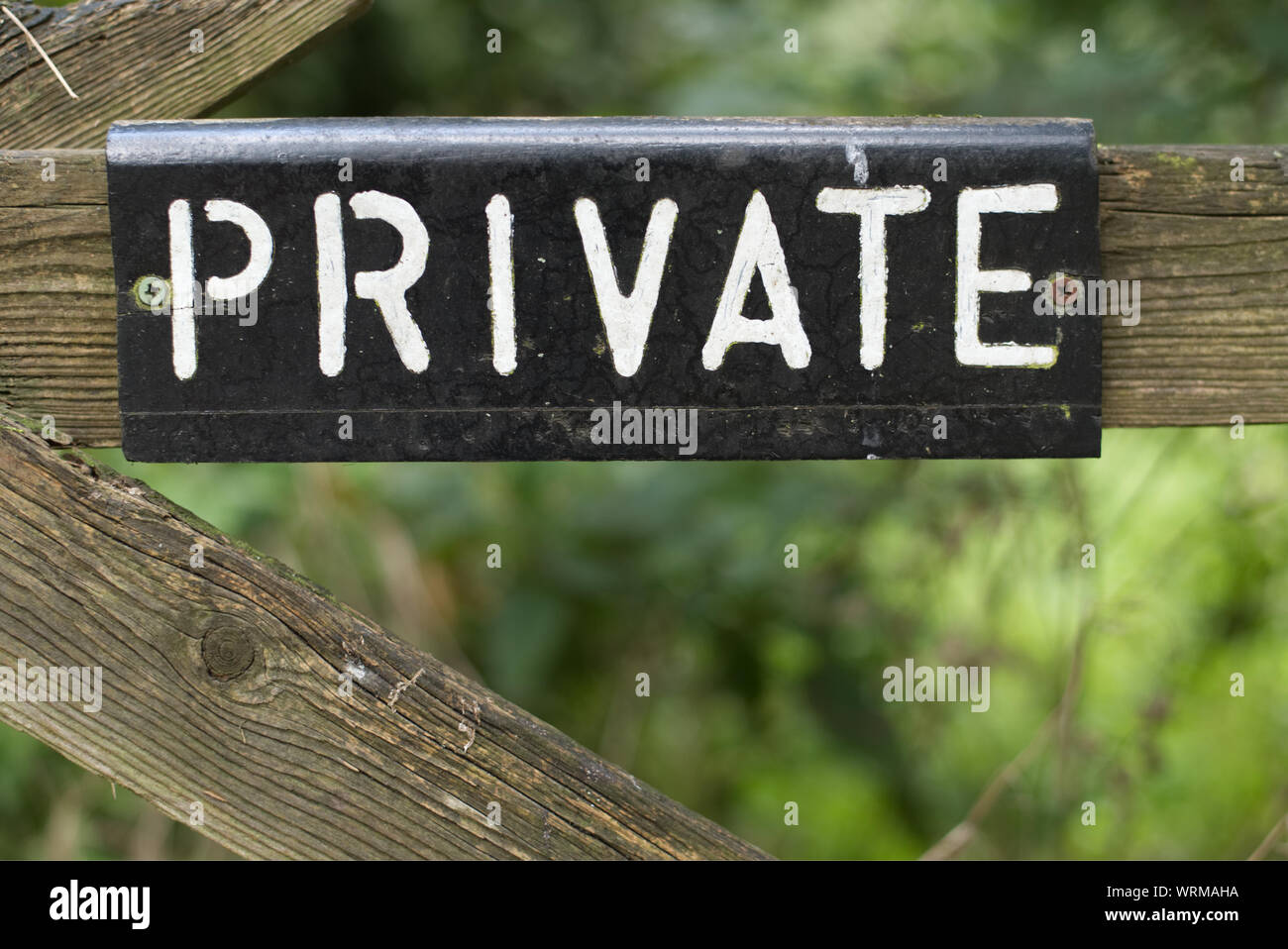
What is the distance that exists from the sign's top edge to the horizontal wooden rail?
0.07 meters

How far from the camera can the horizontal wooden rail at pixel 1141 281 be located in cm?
111

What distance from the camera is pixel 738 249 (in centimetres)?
107

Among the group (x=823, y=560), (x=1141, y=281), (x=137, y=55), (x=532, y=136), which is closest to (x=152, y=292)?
(x=137, y=55)

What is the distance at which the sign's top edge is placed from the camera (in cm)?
108

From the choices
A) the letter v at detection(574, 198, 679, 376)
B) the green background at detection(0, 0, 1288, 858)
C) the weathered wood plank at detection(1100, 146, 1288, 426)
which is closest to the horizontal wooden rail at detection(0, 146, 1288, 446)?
the weathered wood plank at detection(1100, 146, 1288, 426)

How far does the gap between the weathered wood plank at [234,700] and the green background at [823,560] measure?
1605 millimetres

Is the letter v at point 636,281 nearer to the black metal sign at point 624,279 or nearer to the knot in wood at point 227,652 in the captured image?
the black metal sign at point 624,279

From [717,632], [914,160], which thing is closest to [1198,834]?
[717,632]

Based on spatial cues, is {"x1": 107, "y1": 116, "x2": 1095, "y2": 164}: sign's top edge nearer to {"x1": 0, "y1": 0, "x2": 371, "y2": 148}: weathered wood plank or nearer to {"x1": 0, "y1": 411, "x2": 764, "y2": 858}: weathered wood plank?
{"x1": 0, "y1": 0, "x2": 371, "y2": 148}: weathered wood plank

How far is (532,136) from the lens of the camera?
42.6 inches

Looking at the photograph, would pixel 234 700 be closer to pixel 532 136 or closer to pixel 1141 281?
pixel 532 136

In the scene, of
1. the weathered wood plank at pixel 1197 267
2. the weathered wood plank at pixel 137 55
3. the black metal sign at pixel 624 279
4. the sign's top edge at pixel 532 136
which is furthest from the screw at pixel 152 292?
the weathered wood plank at pixel 1197 267

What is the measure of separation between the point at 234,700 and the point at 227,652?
5 centimetres
